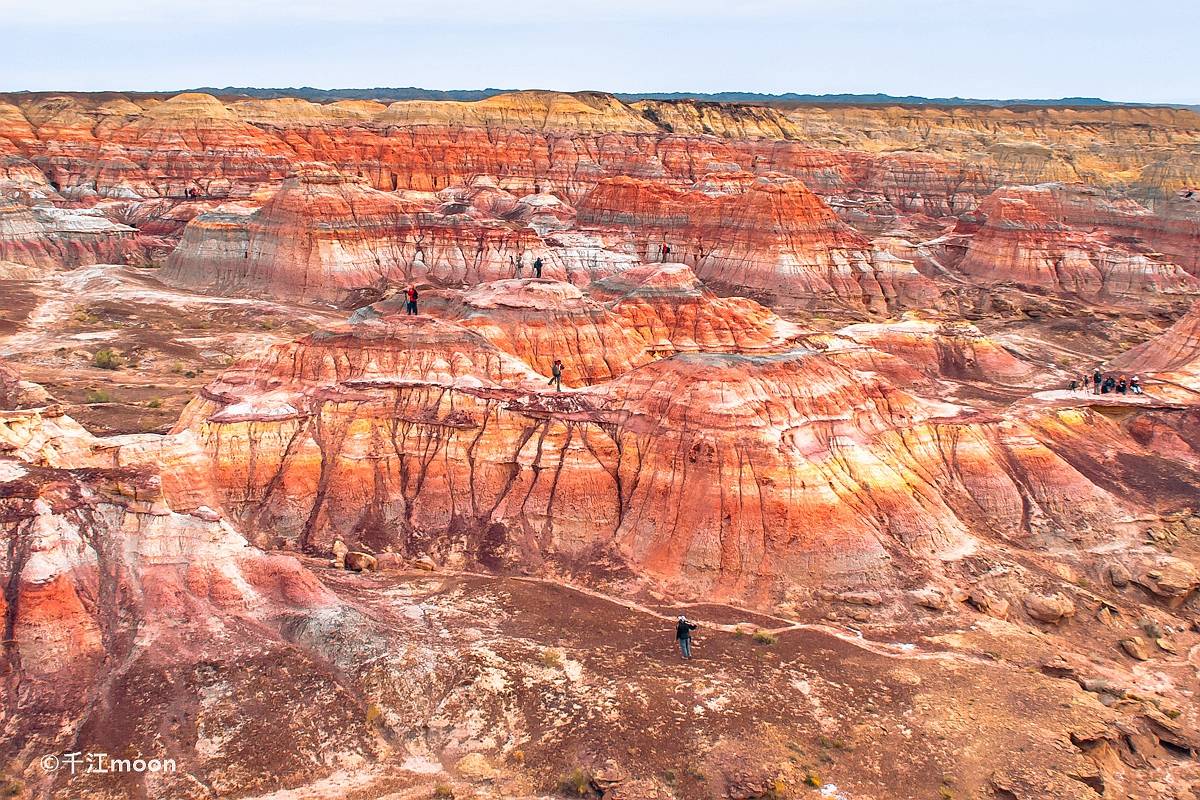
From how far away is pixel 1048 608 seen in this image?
2738 centimetres

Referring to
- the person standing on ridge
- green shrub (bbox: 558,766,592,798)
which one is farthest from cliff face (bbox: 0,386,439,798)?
the person standing on ridge

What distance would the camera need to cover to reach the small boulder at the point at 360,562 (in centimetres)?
2820

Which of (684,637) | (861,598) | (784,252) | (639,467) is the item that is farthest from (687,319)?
(684,637)

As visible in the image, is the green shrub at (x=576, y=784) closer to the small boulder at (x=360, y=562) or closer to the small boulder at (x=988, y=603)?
the small boulder at (x=360, y=562)

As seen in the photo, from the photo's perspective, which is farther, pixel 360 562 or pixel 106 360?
pixel 106 360

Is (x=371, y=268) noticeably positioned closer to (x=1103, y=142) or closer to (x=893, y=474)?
(x=893, y=474)

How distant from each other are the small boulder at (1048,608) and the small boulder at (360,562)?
1941 cm

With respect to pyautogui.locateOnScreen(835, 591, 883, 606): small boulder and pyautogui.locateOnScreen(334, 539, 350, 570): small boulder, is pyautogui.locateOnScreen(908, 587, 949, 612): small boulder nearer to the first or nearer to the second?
pyautogui.locateOnScreen(835, 591, 883, 606): small boulder

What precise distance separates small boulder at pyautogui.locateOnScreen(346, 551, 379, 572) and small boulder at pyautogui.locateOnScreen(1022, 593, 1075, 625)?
19409 millimetres

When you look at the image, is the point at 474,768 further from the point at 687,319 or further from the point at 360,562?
the point at 687,319

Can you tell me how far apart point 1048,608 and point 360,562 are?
20.3 m

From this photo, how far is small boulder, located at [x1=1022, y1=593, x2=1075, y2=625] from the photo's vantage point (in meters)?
27.3

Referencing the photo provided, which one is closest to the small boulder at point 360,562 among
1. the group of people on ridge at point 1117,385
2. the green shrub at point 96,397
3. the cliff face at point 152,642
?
the cliff face at point 152,642

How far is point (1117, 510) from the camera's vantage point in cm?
3347
